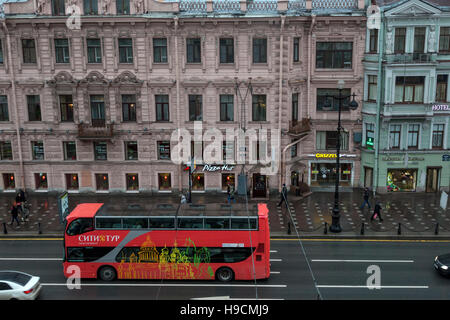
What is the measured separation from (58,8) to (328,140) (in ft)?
78.3

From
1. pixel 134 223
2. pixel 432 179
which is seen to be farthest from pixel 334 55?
pixel 134 223

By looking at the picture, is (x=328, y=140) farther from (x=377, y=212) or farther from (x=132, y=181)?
(x=132, y=181)

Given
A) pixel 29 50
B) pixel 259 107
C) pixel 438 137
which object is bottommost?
pixel 438 137

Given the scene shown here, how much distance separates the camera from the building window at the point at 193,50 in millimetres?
37406

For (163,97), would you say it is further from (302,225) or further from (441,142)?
(441,142)

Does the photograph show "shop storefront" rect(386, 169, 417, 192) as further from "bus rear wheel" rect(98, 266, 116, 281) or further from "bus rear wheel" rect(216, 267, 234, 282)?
"bus rear wheel" rect(98, 266, 116, 281)

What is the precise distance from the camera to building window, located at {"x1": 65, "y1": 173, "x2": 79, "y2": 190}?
1601 inches

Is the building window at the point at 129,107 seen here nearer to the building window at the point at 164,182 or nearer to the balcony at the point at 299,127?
the building window at the point at 164,182

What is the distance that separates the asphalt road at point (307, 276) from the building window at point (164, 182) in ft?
39.3

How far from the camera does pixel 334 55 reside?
38.7 metres

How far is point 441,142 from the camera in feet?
129

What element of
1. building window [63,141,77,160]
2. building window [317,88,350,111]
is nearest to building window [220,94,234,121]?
building window [317,88,350,111]

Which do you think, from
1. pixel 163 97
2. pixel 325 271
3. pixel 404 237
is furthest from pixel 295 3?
pixel 325 271

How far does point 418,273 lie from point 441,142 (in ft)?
57.8
